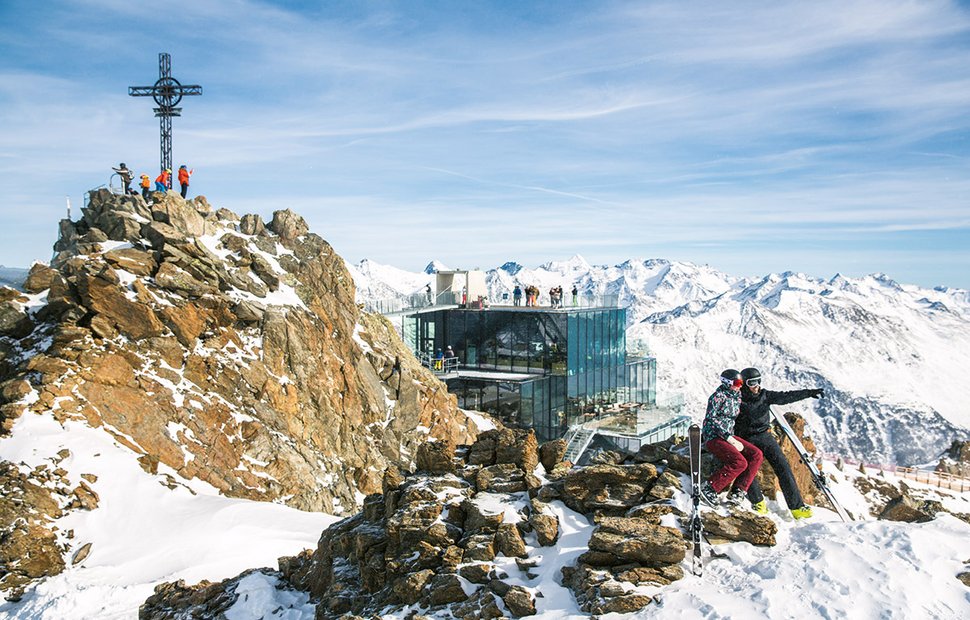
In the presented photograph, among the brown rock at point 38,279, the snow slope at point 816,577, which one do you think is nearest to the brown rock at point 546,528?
the snow slope at point 816,577

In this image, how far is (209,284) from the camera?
24.6 m

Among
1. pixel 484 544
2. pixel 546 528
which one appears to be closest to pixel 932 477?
pixel 546 528

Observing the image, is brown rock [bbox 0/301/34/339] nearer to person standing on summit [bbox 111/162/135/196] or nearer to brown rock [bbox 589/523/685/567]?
person standing on summit [bbox 111/162/135/196]

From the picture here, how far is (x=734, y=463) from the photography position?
989 centimetres

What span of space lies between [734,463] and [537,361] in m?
25.8

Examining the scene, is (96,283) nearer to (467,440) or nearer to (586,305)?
(467,440)

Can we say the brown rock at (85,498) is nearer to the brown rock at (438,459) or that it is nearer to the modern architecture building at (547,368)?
the brown rock at (438,459)

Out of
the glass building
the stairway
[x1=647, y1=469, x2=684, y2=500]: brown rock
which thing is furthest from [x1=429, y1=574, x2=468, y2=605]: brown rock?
the glass building

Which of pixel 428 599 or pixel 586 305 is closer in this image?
pixel 428 599

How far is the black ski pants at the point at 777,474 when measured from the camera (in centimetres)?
1004

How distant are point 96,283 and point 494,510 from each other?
1668cm

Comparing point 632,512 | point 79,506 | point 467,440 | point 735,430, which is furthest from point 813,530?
point 467,440

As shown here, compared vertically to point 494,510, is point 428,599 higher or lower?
lower

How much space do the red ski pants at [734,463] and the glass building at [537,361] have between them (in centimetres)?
2373
